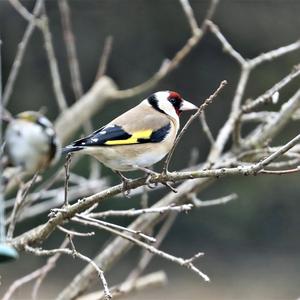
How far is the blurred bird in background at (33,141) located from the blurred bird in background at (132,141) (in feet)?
2.46

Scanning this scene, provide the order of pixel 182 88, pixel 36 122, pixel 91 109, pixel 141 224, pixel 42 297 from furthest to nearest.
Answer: pixel 182 88 → pixel 42 297 → pixel 91 109 → pixel 141 224 → pixel 36 122

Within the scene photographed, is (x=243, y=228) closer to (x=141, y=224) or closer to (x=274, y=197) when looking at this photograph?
(x=274, y=197)

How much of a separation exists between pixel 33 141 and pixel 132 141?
1070 mm

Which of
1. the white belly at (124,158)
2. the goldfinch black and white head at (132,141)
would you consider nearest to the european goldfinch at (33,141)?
the goldfinch black and white head at (132,141)

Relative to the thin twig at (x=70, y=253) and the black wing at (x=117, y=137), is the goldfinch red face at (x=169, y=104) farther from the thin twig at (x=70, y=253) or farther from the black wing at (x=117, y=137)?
the thin twig at (x=70, y=253)

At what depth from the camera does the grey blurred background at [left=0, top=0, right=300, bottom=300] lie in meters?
9.02

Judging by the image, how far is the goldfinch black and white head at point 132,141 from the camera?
121 inches

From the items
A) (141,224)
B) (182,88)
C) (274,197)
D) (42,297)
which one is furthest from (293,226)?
(141,224)

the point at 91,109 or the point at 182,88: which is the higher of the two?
the point at 91,109

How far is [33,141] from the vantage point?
6.99ft

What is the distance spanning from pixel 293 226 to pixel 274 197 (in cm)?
38

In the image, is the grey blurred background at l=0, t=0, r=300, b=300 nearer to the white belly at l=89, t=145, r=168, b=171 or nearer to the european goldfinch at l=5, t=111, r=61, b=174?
the white belly at l=89, t=145, r=168, b=171

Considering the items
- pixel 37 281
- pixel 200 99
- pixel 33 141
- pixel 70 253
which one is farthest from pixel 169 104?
pixel 200 99

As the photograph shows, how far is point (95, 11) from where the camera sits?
31.3 ft
